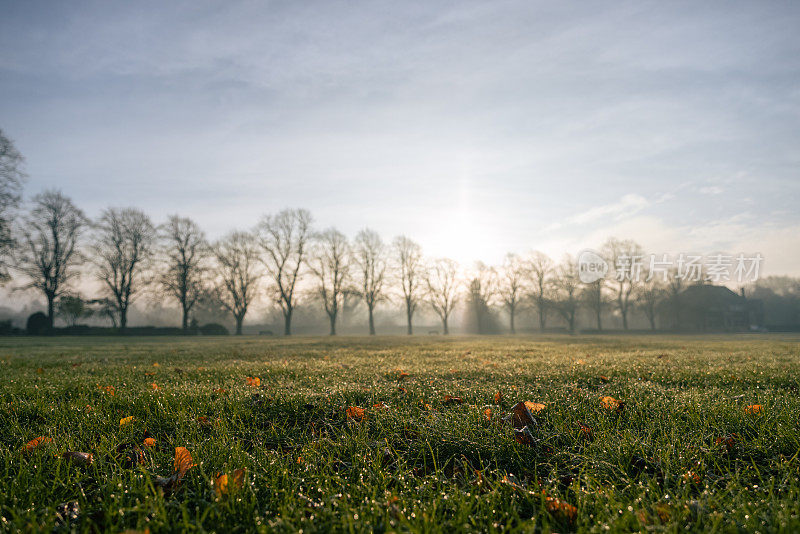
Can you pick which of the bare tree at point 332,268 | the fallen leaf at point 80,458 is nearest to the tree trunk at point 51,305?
the bare tree at point 332,268

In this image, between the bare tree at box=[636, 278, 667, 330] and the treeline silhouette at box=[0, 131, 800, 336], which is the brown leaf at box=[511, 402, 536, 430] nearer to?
the treeline silhouette at box=[0, 131, 800, 336]

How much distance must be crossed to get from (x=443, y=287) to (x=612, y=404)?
5612 centimetres

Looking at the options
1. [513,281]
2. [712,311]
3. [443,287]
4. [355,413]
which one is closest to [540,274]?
[513,281]

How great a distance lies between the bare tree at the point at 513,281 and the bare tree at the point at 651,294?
55.3 feet

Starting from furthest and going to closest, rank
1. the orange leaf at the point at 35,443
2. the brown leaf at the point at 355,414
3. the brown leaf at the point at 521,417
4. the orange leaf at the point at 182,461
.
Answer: the brown leaf at the point at 355,414
the brown leaf at the point at 521,417
the orange leaf at the point at 35,443
the orange leaf at the point at 182,461

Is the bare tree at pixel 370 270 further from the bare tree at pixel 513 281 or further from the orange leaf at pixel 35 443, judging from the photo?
the orange leaf at pixel 35 443

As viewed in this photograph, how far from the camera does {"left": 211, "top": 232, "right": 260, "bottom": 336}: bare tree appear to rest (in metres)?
46.9

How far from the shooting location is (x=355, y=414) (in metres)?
2.87

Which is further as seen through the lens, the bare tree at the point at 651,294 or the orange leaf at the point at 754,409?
the bare tree at the point at 651,294

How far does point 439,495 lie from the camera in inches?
71.5

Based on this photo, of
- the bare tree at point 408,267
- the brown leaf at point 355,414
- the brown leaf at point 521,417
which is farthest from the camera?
the bare tree at point 408,267

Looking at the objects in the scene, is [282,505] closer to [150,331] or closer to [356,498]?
[356,498]

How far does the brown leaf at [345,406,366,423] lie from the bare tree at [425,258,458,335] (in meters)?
54.1

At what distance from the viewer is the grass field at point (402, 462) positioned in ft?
5.27
